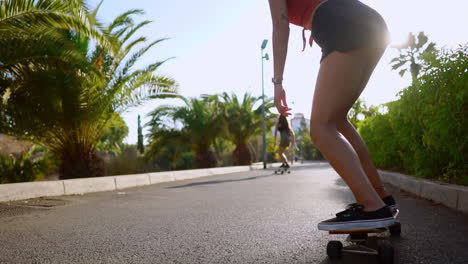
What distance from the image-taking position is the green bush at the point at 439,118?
409 centimetres

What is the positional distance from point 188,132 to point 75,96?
974cm

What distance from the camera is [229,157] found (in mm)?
25438

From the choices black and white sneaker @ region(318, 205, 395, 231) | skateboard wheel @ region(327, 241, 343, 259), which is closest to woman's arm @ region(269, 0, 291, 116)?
black and white sneaker @ region(318, 205, 395, 231)

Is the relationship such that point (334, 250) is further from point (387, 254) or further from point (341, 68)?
point (341, 68)

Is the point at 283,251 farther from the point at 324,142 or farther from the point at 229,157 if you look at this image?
the point at 229,157

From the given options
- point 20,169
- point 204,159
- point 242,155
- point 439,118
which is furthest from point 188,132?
point 439,118

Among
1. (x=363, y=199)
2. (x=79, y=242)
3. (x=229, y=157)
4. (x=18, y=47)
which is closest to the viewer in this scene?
(x=363, y=199)

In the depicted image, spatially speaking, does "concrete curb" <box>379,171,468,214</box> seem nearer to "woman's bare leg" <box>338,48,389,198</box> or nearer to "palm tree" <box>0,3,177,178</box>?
"woman's bare leg" <box>338,48,389,198</box>

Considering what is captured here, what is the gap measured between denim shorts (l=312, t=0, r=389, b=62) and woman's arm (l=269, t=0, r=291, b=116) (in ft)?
0.64

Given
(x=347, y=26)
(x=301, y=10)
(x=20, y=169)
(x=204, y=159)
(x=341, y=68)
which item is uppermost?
(x=301, y=10)

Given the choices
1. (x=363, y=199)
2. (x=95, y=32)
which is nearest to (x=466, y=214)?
(x=363, y=199)

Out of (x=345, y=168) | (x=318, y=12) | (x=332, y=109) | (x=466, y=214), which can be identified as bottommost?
(x=466, y=214)

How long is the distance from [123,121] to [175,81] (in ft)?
7.87

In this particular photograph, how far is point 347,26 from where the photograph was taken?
2.07m
